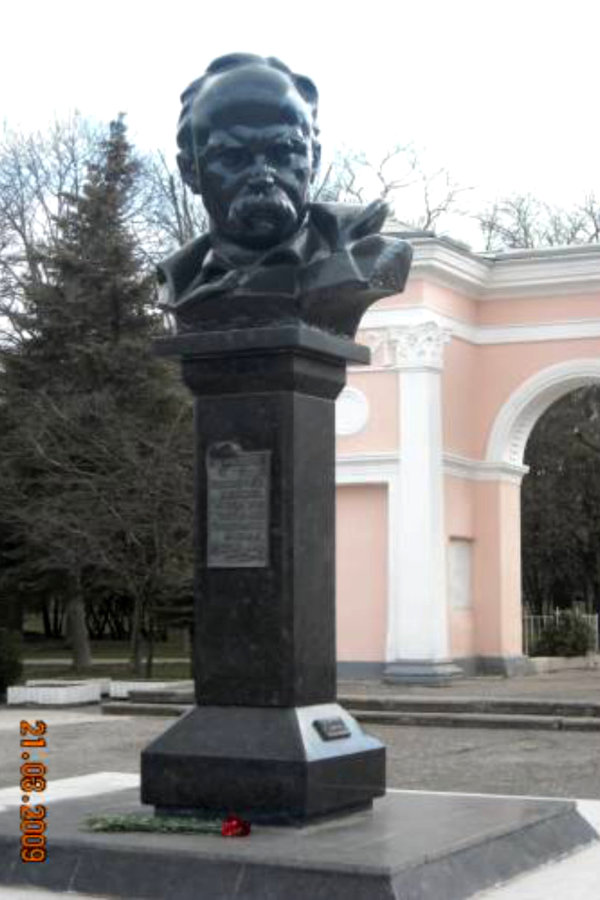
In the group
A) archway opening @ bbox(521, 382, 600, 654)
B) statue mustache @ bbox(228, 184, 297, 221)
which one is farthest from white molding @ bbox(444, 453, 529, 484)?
statue mustache @ bbox(228, 184, 297, 221)

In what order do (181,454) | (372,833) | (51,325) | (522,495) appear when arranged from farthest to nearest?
(522,495) < (51,325) < (181,454) < (372,833)

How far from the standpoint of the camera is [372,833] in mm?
6820

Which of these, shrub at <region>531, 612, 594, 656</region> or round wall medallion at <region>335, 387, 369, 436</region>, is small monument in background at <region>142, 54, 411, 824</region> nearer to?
round wall medallion at <region>335, 387, 369, 436</region>

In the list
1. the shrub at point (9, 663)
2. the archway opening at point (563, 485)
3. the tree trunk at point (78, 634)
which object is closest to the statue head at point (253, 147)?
the shrub at point (9, 663)

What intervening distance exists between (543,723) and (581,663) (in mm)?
10525

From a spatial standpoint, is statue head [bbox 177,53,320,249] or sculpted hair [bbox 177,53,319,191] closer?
statue head [bbox 177,53,320,249]

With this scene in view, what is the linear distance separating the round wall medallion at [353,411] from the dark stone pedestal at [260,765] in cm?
1508

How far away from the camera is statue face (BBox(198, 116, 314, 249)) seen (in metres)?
7.39

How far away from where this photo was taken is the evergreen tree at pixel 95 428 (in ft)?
77.0

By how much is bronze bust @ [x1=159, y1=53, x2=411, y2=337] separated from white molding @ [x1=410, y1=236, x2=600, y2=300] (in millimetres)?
14306

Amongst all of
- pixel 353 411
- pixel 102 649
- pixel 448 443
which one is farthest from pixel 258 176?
pixel 102 649

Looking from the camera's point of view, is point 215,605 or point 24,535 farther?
point 24,535

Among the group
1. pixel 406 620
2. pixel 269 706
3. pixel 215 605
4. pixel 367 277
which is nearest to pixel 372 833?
pixel 269 706

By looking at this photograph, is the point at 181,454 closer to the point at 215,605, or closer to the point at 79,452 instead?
the point at 79,452
